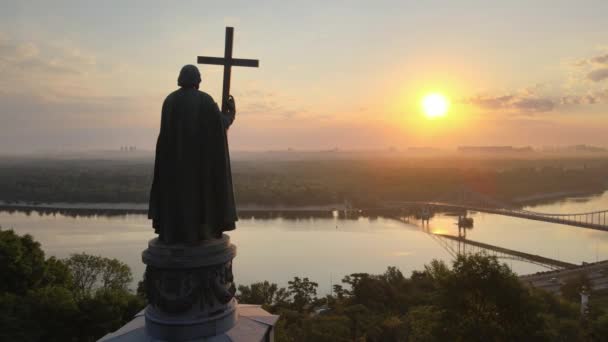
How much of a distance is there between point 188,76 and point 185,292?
124 cm

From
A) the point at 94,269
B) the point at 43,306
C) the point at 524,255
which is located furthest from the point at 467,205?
the point at 43,306

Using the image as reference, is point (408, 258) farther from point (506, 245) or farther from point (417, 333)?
point (417, 333)

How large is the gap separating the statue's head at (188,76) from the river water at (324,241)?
13347mm

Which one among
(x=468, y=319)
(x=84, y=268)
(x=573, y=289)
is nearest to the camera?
(x=468, y=319)

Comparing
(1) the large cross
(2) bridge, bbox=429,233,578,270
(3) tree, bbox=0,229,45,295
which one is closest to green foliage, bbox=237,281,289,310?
(3) tree, bbox=0,229,45,295

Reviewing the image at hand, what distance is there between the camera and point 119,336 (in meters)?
2.33

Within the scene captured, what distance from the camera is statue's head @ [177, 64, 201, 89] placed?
2469mm

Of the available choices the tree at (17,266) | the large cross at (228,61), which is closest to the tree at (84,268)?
the tree at (17,266)

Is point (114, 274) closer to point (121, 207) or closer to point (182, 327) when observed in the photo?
point (182, 327)

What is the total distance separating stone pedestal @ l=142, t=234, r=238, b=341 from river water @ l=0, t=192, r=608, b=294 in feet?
42.8

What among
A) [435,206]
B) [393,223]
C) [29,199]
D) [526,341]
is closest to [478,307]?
[526,341]

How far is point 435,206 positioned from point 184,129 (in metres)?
41.7

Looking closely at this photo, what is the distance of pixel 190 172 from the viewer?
2.42 metres

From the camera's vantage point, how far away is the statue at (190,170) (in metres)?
2.40
